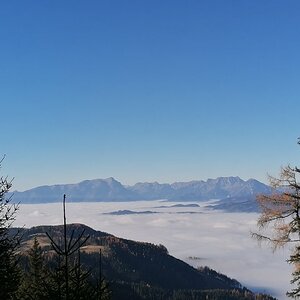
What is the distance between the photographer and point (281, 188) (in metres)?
20.1

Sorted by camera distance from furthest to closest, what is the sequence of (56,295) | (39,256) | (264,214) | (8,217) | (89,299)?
(39,256)
(264,214)
(8,217)
(89,299)
(56,295)

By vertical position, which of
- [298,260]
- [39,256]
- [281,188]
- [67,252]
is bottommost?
[39,256]

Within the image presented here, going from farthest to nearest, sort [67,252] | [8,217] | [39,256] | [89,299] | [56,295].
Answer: [39,256] → [8,217] → [89,299] → [56,295] → [67,252]

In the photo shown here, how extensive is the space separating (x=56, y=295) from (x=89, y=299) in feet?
4.62

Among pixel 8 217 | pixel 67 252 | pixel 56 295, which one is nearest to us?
pixel 67 252

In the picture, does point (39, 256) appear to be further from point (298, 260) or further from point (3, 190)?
point (298, 260)

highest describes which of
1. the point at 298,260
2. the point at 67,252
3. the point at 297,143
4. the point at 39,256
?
the point at 297,143

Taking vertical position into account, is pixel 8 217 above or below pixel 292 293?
above

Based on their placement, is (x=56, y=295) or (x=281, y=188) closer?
(x=56, y=295)

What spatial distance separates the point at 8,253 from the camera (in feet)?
63.1

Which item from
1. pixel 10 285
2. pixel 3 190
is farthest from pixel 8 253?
pixel 3 190

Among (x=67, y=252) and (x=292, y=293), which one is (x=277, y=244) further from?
(x=67, y=252)

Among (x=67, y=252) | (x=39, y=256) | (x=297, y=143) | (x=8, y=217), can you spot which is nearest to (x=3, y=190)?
(x=8, y=217)

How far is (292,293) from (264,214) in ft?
12.9
